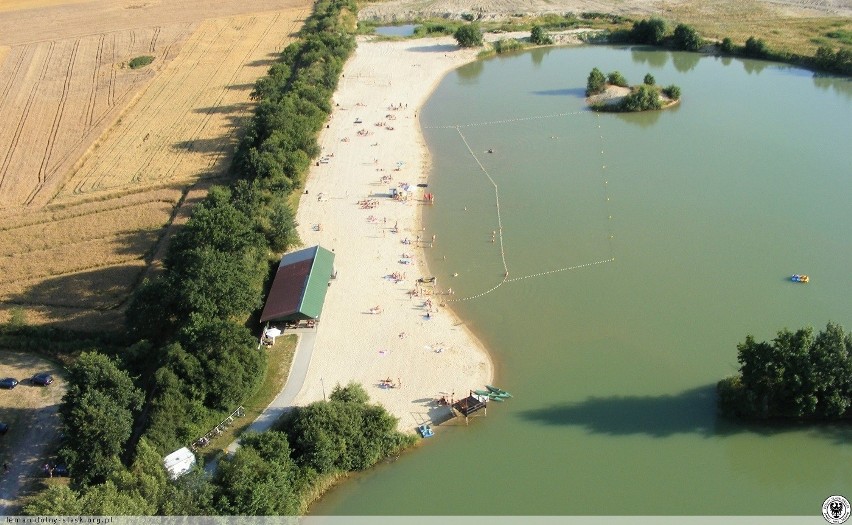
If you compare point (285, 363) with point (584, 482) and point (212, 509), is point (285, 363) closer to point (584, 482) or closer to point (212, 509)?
point (212, 509)

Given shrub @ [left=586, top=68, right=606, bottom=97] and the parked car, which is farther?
shrub @ [left=586, top=68, right=606, bottom=97]

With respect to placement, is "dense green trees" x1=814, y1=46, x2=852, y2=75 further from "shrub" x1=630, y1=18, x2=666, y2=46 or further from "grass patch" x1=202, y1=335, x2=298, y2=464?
"grass patch" x1=202, y1=335, x2=298, y2=464

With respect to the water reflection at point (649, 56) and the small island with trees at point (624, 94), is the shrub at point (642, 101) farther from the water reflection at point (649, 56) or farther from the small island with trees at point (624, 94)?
the water reflection at point (649, 56)

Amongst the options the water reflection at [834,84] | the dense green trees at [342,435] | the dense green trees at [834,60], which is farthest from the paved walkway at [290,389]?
the dense green trees at [834,60]

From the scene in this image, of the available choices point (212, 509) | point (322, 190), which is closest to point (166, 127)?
point (322, 190)

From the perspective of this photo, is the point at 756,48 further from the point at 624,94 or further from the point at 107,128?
the point at 107,128

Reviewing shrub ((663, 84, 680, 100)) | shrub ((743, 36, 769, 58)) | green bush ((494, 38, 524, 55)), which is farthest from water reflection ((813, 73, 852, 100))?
green bush ((494, 38, 524, 55))
